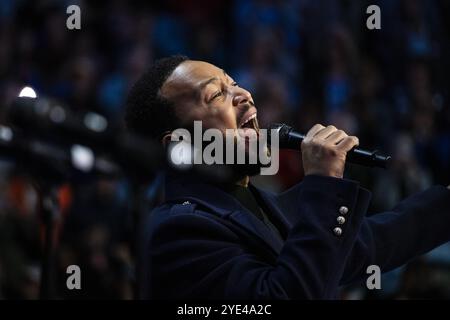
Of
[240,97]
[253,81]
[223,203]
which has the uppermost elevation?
[253,81]

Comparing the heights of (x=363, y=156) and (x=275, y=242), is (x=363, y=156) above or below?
above

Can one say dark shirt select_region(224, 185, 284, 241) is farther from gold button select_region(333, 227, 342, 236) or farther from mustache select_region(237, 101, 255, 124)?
gold button select_region(333, 227, 342, 236)

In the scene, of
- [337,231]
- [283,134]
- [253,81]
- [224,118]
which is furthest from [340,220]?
[253,81]

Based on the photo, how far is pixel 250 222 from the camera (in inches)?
90.2

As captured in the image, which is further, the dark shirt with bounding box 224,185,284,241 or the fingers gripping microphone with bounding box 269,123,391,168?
the dark shirt with bounding box 224,185,284,241

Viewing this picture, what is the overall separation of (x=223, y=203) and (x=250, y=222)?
119 mm

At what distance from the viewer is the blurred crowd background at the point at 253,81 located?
4.77 m

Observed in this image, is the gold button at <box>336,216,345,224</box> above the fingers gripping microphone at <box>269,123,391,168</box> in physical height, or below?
below

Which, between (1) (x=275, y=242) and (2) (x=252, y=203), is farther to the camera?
(2) (x=252, y=203)

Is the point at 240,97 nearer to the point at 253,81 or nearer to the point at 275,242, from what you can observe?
the point at 275,242

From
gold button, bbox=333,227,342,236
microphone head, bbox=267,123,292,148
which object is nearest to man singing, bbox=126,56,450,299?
gold button, bbox=333,227,342,236

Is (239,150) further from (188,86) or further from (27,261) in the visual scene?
(27,261)

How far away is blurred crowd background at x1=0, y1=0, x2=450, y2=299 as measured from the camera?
4.77 meters

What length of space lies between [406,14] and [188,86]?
3421 millimetres
